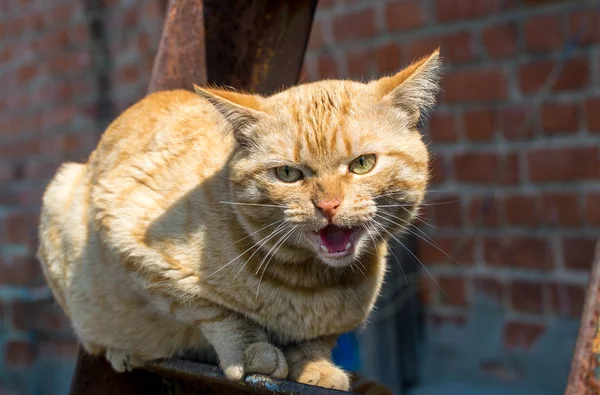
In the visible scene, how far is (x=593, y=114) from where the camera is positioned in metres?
2.66

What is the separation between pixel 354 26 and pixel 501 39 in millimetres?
622

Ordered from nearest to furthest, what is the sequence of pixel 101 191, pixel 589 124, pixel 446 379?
pixel 101 191 < pixel 589 124 < pixel 446 379

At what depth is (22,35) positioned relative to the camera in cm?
450

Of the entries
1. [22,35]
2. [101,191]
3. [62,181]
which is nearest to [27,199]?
[22,35]

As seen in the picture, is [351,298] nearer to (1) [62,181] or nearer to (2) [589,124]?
(1) [62,181]

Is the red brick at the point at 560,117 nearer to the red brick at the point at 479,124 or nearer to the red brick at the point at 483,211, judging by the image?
the red brick at the point at 479,124

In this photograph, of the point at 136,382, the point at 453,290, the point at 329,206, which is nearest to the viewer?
the point at 329,206

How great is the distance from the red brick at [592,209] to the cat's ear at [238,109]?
1.42m

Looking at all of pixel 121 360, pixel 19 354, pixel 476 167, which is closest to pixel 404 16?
pixel 476 167

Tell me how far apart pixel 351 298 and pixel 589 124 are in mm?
1299

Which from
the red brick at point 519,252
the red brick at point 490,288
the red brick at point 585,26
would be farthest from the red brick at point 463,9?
the red brick at point 490,288

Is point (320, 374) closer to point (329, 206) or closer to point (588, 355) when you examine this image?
point (329, 206)

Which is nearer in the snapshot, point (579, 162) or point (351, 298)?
point (351, 298)

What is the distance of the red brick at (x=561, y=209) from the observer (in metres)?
2.73
